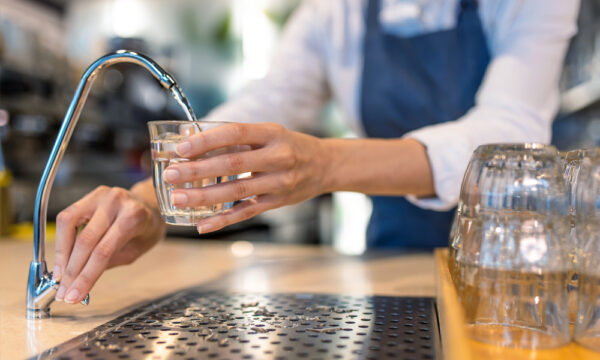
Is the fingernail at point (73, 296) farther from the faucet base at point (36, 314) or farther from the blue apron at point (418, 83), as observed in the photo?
the blue apron at point (418, 83)

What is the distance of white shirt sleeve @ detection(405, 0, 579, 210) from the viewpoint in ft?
3.16

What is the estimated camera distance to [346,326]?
74cm

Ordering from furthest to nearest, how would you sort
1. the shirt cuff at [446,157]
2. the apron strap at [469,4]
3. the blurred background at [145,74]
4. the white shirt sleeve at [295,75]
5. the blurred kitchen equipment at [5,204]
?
the blurred background at [145,74] → the blurred kitchen equipment at [5,204] → the white shirt sleeve at [295,75] → the apron strap at [469,4] → the shirt cuff at [446,157]

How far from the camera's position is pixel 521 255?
56 cm

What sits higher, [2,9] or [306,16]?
[2,9]

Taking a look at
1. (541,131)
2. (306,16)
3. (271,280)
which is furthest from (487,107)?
(306,16)

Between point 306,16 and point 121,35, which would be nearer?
point 306,16

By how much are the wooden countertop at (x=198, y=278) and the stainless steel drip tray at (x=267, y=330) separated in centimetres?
6

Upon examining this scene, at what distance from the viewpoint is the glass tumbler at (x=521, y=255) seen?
57 cm

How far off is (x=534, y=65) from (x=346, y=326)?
723 mm

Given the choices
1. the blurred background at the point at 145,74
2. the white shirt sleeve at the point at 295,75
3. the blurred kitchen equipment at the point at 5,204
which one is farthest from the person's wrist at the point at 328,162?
the blurred background at the point at 145,74

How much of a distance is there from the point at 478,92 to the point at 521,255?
0.76 meters

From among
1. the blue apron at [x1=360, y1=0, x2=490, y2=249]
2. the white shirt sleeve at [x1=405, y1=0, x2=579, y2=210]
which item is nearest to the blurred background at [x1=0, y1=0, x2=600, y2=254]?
the blue apron at [x1=360, y1=0, x2=490, y2=249]

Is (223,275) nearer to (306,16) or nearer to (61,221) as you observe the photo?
(61,221)
